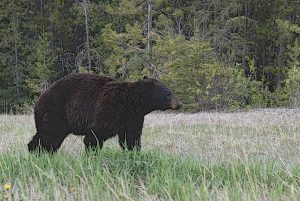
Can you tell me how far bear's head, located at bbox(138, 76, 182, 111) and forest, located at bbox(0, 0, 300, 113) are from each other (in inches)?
696

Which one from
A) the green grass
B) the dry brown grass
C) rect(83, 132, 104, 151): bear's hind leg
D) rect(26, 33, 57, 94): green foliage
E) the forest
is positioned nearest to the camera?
the green grass

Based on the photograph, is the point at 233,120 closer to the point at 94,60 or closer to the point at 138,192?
the point at 138,192

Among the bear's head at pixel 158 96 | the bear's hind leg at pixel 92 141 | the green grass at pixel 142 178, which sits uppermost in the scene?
the bear's head at pixel 158 96

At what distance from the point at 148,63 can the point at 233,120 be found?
477 inches

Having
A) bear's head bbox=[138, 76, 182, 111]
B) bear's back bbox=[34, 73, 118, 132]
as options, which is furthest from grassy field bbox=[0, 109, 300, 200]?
bear's head bbox=[138, 76, 182, 111]

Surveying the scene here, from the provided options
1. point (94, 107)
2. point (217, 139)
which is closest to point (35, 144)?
point (94, 107)

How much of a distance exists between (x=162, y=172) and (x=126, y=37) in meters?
21.7

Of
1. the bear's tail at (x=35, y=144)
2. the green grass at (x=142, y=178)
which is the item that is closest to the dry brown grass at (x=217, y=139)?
the bear's tail at (x=35, y=144)

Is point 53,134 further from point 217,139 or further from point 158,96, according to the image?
point 217,139

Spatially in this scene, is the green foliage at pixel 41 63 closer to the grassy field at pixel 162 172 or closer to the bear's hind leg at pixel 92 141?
the grassy field at pixel 162 172

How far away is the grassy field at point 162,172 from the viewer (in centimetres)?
386

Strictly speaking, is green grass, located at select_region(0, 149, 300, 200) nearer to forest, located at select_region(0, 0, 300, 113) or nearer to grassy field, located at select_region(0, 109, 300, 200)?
grassy field, located at select_region(0, 109, 300, 200)

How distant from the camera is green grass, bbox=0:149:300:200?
3.82 m

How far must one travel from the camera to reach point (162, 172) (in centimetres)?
472
